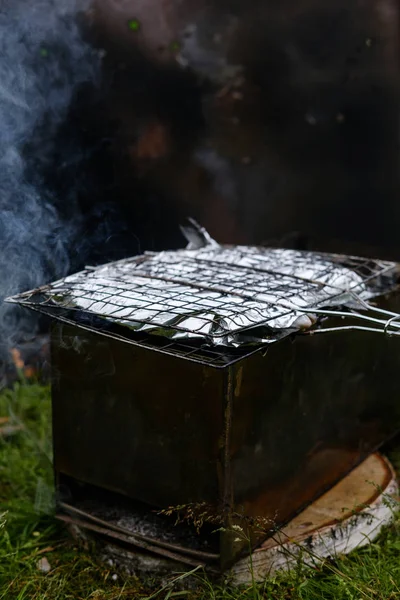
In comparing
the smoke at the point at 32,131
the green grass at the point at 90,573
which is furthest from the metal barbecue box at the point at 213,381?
the smoke at the point at 32,131

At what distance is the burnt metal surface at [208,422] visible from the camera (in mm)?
2713

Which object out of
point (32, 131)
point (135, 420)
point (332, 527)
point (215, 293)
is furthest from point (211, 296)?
point (32, 131)

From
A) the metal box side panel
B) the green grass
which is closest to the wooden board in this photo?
the green grass

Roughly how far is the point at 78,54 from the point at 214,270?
95.2 inches

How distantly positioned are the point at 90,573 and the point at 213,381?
4.24ft

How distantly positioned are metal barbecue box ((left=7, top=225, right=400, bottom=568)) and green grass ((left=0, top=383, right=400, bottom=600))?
241mm

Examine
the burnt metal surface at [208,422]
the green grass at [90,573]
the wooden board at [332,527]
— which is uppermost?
the burnt metal surface at [208,422]

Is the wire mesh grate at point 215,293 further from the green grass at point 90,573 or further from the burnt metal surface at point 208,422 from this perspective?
the green grass at point 90,573

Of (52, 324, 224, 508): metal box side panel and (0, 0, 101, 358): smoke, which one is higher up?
(0, 0, 101, 358): smoke

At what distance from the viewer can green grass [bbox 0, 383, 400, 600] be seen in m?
2.83

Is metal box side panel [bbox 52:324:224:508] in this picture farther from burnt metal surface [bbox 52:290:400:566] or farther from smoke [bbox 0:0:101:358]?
smoke [bbox 0:0:101:358]

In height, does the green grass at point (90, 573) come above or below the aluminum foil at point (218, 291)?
below

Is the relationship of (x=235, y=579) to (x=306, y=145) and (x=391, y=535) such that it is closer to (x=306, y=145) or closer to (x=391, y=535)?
(x=391, y=535)

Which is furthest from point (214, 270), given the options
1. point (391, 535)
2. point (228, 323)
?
point (391, 535)
